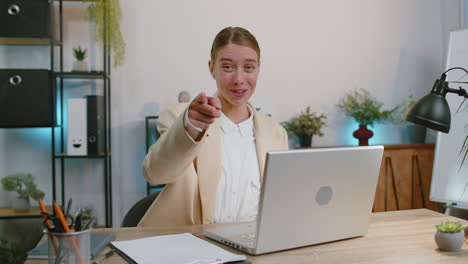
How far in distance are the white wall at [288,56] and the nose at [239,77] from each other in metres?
1.65

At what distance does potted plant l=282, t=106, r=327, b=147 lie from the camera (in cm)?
324

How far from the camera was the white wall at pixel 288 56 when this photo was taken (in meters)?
3.21

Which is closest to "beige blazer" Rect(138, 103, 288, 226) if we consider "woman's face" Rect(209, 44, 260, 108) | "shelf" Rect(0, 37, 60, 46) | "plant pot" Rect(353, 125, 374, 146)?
"woman's face" Rect(209, 44, 260, 108)

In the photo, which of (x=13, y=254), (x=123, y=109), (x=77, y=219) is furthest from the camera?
(x=123, y=109)

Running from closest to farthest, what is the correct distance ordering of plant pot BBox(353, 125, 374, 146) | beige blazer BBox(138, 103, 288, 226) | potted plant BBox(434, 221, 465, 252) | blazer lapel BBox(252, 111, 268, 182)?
potted plant BBox(434, 221, 465, 252), beige blazer BBox(138, 103, 288, 226), blazer lapel BBox(252, 111, 268, 182), plant pot BBox(353, 125, 374, 146)

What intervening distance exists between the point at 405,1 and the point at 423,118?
9.09 feet

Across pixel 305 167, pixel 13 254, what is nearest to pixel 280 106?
pixel 13 254

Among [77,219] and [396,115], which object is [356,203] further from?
[396,115]

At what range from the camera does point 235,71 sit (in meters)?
1.67

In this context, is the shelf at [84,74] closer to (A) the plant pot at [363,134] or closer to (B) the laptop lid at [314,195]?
(A) the plant pot at [363,134]

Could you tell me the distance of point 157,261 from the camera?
986 mm

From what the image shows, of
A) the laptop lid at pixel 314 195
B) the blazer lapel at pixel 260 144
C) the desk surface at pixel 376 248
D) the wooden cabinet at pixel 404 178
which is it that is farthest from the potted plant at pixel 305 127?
the laptop lid at pixel 314 195

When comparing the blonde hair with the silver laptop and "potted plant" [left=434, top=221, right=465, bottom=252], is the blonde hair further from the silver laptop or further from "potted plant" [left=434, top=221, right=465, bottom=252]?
"potted plant" [left=434, top=221, right=465, bottom=252]

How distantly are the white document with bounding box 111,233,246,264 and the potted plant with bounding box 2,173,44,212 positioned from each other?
2.02 m
